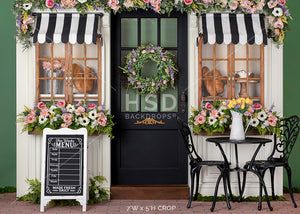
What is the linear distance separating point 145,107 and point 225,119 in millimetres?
1056

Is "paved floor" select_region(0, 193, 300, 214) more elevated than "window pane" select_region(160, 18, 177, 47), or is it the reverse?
"window pane" select_region(160, 18, 177, 47)

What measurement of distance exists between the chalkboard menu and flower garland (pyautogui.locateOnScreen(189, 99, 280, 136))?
1421 mm

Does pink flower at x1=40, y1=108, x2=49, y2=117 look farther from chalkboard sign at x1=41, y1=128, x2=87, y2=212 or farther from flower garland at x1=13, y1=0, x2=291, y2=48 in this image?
flower garland at x1=13, y1=0, x2=291, y2=48

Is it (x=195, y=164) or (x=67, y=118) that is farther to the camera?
(x=67, y=118)

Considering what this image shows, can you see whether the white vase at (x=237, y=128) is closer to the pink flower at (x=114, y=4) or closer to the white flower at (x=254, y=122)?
the white flower at (x=254, y=122)

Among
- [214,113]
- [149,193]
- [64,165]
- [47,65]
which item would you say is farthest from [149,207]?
[47,65]

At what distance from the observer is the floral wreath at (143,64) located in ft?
25.5

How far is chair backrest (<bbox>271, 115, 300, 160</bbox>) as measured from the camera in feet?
24.5

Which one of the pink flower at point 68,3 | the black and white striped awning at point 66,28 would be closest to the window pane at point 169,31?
the black and white striped awning at point 66,28

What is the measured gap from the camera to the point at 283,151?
7.51m

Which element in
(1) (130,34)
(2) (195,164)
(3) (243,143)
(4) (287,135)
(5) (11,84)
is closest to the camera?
(3) (243,143)

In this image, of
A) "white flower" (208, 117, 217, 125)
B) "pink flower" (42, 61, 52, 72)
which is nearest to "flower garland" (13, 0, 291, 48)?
"pink flower" (42, 61, 52, 72)

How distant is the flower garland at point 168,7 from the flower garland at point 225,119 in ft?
2.93

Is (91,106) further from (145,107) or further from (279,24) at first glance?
(279,24)
